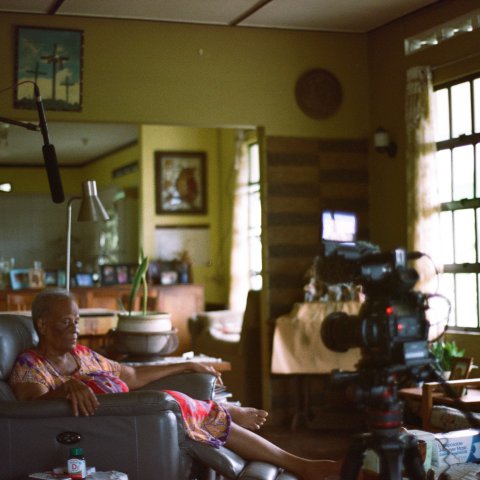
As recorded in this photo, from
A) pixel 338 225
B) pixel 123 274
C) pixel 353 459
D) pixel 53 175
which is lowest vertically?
pixel 353 459

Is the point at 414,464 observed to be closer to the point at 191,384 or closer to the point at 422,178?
the point at 191,384

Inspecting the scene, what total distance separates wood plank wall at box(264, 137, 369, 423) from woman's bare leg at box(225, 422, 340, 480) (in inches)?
112

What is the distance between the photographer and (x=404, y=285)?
7.86 ft

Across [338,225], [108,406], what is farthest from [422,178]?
[108,406]

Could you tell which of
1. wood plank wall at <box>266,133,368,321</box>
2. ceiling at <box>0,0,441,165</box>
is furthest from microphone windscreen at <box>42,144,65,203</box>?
wood plank wall at <box>266,133,368,321</box>

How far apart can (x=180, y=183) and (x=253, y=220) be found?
1.23 m

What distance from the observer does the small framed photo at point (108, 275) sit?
9170mm

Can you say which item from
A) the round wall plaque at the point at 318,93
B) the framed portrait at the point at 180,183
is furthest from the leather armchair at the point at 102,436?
the framed portrait at the point at 180,183

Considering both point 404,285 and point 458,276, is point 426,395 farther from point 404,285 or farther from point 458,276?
point 404,285

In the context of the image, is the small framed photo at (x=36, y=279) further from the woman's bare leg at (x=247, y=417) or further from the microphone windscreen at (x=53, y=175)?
the woman's bare leg at (x=247, y=417)

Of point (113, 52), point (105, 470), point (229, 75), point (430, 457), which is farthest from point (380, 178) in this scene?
point (105, 470)

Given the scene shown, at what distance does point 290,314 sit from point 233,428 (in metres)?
2.81

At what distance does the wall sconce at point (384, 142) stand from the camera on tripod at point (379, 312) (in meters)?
4.08

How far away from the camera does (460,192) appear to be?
5824 mm
